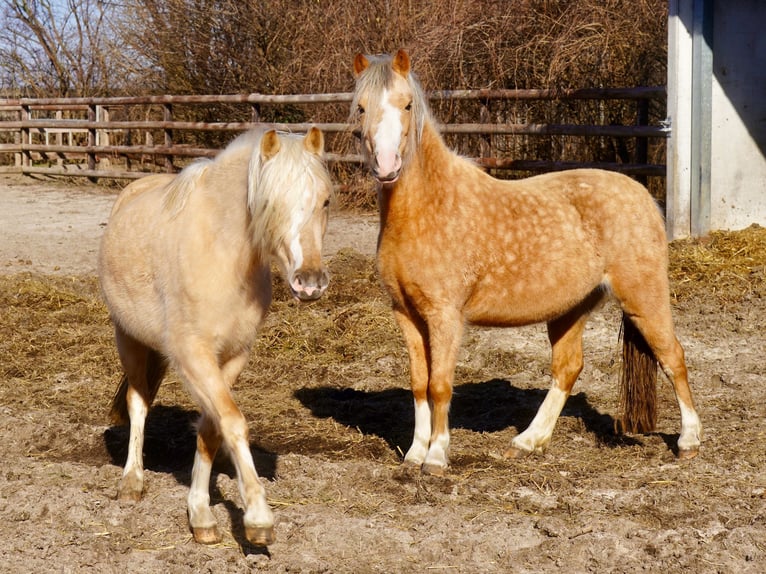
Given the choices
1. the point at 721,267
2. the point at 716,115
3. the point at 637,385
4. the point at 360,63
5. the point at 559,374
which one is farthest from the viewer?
the point at 716,115

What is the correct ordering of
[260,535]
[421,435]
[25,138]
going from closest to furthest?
[260,535] < [421,435] < [25,138]

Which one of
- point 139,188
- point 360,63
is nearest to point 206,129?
point 139,188

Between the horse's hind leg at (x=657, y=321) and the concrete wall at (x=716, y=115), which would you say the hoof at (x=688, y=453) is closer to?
the horse's hind leg at (x=657, y=321)

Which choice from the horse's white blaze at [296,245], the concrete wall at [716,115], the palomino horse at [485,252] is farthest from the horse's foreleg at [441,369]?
the concrete wall at [716,115]

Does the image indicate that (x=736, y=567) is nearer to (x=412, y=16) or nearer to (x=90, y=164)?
(x=412, y=16)

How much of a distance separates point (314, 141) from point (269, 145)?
20 cm

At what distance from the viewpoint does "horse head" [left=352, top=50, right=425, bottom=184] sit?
4.43m

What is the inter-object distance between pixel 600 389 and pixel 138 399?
296 centimetres

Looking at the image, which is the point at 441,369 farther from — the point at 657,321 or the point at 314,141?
the point at 314,141

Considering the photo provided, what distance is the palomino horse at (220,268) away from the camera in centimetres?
357

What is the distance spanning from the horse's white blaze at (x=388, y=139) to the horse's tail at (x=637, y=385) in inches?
61.4

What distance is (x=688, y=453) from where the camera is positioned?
4.75 meters

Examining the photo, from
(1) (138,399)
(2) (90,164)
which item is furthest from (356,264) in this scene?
(2) (90,164)

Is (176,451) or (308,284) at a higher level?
(308,284)
